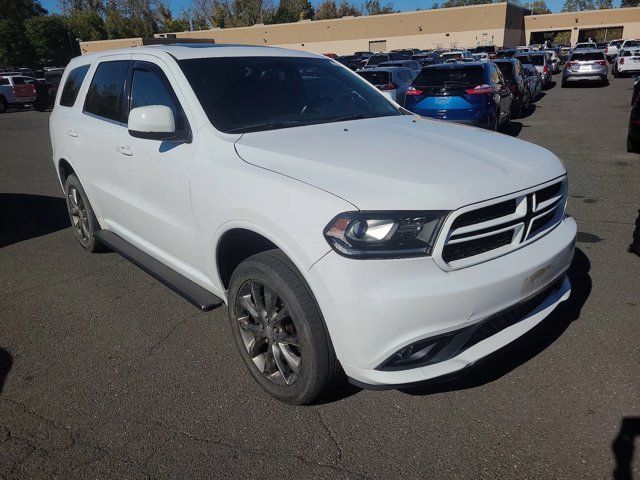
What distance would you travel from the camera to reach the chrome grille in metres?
2.29

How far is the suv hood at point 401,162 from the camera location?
7.50 ft

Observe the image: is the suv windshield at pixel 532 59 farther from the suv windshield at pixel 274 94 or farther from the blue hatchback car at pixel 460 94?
the suv windshield at pixel 274 94

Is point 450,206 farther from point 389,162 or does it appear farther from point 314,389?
point 314,389

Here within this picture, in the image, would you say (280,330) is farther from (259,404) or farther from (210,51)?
(210,51)

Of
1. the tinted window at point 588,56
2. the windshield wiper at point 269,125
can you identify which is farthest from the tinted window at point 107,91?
the tinted window at point 588,56

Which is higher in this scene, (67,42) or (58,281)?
(67,42)

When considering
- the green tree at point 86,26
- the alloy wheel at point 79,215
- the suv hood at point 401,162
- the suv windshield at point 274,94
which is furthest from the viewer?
the green tree at point 86,26

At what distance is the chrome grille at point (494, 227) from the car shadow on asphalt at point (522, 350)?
0.54m

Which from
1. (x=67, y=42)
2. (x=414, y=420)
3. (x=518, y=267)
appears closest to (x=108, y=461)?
(x=414, y=420)

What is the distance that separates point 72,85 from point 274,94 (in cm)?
265

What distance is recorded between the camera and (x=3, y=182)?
29.0 ft

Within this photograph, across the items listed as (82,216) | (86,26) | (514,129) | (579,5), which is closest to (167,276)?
(82,216)

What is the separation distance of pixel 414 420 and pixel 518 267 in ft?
3.25

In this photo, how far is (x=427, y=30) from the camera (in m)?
62.5
